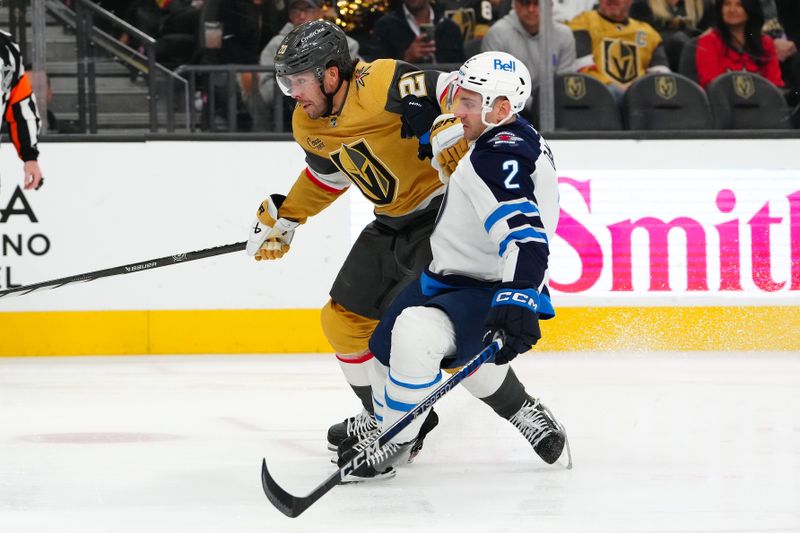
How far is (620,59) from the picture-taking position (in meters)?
6.41

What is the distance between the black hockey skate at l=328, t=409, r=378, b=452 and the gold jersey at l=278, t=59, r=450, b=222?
22.0 inches

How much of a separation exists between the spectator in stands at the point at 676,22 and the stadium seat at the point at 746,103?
29cm

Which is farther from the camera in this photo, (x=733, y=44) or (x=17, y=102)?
(x=733, y=44)

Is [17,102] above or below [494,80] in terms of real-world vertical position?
below

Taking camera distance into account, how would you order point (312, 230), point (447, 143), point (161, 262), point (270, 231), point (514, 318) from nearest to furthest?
point (514, 318) < point (447, 143) < point (270, 231) < point (161, 262) < point (312, 230)

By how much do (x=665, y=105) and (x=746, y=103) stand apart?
0.42 meters

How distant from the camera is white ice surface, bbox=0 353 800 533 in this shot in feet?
8.48

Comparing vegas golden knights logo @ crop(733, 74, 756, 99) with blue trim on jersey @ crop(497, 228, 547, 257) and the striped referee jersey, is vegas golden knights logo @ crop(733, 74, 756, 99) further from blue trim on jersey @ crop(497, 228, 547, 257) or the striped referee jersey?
blue trim on jersey @ crop(497, 228, 547, 257)

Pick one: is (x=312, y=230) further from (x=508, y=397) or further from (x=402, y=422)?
(x=402, y=422)

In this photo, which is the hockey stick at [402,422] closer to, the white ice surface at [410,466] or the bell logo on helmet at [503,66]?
the white ice surface at [410,466]

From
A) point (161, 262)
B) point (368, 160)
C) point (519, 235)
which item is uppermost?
point (368, 160)

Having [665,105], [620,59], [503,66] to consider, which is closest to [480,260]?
[503,66]

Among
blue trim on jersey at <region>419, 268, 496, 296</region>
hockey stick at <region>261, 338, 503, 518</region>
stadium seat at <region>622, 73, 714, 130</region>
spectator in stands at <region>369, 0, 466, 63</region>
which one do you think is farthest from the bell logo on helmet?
stadium seat at <region>622, 73, 714, 130</region>

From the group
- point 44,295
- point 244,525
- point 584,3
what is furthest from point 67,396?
point 584,3
